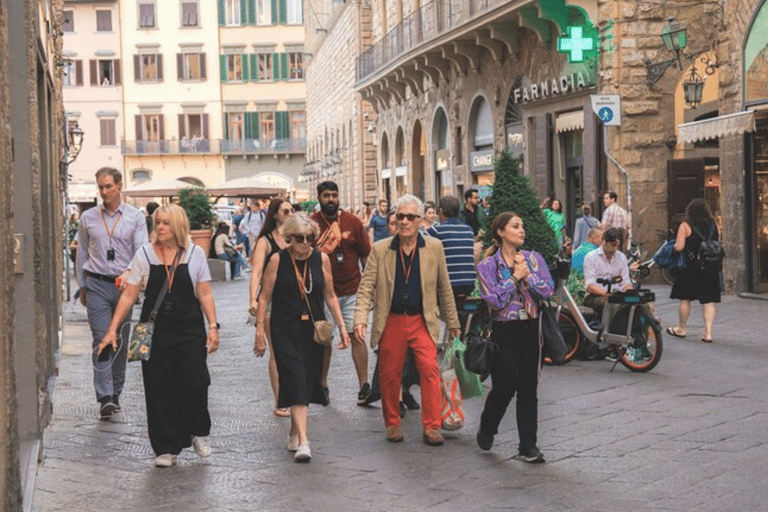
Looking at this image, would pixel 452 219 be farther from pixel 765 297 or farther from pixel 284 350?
pixel 765 297

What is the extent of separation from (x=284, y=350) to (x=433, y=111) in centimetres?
2699

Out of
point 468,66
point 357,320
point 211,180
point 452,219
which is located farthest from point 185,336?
point 211,180

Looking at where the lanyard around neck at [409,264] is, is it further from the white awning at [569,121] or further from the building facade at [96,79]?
the building facade at [96,79]

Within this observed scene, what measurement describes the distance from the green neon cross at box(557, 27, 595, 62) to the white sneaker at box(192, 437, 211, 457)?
14767mm

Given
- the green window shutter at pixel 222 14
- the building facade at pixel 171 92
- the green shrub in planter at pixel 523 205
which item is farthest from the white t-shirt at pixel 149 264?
the green window shutter at pixel 222 14

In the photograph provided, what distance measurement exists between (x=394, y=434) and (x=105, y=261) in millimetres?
2447

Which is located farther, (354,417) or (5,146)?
(354,417)

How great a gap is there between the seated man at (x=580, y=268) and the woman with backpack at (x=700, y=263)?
104cm

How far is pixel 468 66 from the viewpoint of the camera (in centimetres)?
Result: 3036

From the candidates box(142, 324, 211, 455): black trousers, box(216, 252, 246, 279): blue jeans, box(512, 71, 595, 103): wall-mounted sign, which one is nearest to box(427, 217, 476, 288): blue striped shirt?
box(142, 324, 211, 455): black trousers

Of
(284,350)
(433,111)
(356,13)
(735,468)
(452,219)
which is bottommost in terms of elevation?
(735,468)

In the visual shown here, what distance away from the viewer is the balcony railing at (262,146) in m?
71.3

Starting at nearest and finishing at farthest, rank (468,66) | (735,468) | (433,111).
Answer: (735,468) → (468,66) → (433,111)

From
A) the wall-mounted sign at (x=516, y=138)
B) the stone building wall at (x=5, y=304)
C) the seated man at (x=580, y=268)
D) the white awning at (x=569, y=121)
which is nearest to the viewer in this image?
the stone building wall at (x=5, y=304)
